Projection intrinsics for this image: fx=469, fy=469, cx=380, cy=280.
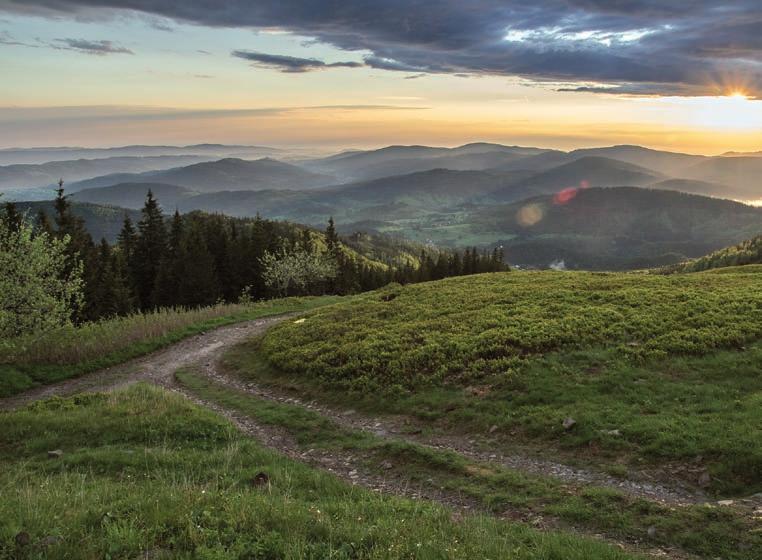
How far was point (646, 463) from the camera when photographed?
13.8m

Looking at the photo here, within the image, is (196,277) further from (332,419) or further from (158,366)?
(332,419)

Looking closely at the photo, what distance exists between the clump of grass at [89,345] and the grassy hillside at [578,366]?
→ 9155 mm

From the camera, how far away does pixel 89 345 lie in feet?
99.8

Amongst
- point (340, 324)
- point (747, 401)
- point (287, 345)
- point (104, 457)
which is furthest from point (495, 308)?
point (104, 457)

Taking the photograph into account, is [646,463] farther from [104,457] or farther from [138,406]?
[138,406]

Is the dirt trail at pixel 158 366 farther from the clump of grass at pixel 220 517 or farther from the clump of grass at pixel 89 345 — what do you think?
the clump of grass at pixel 220 517

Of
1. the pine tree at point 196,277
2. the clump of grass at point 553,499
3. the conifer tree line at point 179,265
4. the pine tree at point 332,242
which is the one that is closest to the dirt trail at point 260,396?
the clump of grass at point 553,499

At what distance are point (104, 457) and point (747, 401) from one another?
20917 millimetres

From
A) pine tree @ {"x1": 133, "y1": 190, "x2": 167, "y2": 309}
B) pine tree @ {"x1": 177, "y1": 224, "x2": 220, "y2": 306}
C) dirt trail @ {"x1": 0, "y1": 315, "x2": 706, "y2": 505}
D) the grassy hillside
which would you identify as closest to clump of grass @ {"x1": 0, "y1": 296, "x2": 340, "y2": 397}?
dirt trail @ {"x1": 0, "y1": 315, "x2": 706, "y2": 505}

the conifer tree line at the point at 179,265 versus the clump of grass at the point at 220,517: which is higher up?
the clump of grass at the point at 220,517

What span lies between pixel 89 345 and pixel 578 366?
96.1 feet

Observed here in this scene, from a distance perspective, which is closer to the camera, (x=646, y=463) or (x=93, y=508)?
(x=93, y=508)

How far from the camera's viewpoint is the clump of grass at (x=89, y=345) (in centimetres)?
2652

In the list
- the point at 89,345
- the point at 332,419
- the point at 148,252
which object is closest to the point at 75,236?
the point at 148,252
